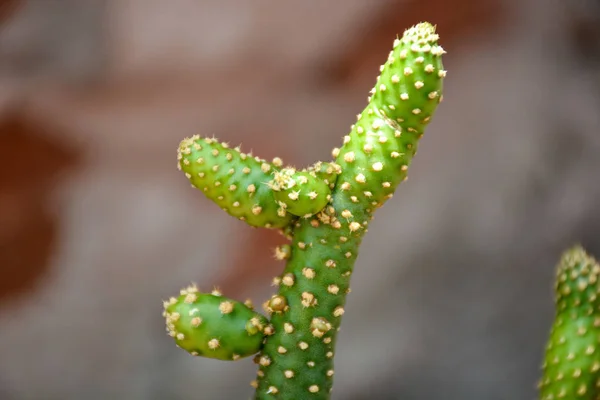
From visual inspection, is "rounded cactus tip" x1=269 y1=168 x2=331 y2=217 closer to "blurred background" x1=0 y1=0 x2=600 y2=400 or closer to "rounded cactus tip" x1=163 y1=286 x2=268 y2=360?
"rounded cactus tip" x1=163 y1=286 x2=268 y2=360

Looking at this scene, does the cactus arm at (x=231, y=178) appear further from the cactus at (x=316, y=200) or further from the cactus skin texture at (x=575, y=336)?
the cactus skin texture at (x=575, y=336)

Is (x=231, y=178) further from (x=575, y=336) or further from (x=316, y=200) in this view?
(x=575, y=336)

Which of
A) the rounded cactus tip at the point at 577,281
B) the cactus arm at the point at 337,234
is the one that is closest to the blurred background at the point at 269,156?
the rounded cactus tip at the point at 577,281

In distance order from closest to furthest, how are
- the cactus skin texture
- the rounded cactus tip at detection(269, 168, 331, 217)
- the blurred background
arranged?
the rounded cactus tip at detection(269, 168, 331, 217)
the cactus skin texture
the blurred background

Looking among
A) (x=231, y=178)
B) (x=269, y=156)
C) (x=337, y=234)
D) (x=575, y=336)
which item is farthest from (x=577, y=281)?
(x=269, y=156)

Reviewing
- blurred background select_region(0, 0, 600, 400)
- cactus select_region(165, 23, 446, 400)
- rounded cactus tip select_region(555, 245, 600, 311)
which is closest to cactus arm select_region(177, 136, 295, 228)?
cactus select_region(165, 23, 446, 400)

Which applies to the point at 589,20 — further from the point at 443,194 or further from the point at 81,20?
the point at 81,20

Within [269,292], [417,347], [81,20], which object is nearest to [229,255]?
[269,292]
